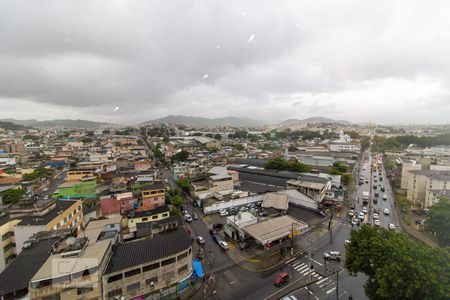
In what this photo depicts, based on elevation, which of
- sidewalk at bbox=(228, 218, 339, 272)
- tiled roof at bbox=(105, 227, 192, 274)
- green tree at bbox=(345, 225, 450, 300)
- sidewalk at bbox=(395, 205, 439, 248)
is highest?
green tree at bbox=(345, 225, 450, 300)

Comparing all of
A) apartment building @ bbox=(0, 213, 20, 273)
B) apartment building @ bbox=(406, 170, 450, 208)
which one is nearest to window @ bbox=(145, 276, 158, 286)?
apartment building @ bbox=(0, 213, 20, 273)

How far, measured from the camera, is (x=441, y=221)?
10.5m

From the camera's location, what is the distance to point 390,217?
14.8 m

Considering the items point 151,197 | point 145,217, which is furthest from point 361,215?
point 151,197

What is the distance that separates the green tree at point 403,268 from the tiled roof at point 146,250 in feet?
20.9

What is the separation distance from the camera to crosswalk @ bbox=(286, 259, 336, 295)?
796 cm

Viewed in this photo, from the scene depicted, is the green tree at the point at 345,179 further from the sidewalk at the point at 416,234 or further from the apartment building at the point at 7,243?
the apartment building at the point at 7,243

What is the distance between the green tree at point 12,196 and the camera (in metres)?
16.6

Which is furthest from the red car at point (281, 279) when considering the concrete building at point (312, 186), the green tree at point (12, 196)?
the green tree at point (12, 196)

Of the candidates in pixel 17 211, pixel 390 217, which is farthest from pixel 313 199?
pixel 17 211

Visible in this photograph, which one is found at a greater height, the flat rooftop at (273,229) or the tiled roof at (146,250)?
the tiled roof at (146,250)

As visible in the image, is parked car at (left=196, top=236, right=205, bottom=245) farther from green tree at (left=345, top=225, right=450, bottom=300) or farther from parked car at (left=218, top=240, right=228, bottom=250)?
green tree at (left=345, top=225, right=450, bottom=300)

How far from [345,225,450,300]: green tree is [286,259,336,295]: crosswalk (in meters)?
1.73

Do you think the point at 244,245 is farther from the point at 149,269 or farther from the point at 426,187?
the point at 426,187
